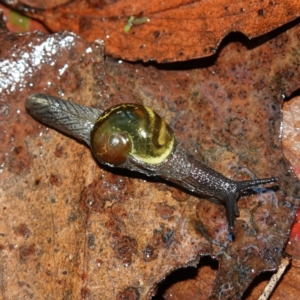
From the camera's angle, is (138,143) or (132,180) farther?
(132,180)

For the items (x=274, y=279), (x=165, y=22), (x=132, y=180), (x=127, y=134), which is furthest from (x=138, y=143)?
(x=274, y=279)

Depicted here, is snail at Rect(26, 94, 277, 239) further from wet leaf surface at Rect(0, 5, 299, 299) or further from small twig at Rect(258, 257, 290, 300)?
small twig at Rect(258, 257, 290, 300)

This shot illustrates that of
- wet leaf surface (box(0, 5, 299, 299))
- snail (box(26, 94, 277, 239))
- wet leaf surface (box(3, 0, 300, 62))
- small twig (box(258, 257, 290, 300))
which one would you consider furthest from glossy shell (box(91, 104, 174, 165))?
small twig (box(258, 257, 290, 300))

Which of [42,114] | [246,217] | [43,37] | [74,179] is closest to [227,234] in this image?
[246,217]

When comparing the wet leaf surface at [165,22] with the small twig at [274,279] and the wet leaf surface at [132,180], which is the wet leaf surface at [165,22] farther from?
the small twig at [274,279]

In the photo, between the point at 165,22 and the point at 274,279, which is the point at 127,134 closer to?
the point at 165,22

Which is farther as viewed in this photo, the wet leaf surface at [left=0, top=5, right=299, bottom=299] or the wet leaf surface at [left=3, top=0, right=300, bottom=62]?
the wet leaf surface at [left=3, top=0, right=300, bottom=62]

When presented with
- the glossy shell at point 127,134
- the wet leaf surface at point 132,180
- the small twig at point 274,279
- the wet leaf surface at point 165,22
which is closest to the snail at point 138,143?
the glossy shell at point 127,134
